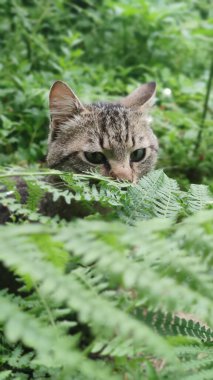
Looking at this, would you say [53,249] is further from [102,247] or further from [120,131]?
[120,131]

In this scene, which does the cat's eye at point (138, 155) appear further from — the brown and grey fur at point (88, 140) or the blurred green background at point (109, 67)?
the blurred green background at point (109, 67)

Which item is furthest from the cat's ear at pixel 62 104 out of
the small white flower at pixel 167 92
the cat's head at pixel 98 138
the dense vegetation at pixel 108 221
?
the small white flower at pixel 167 92

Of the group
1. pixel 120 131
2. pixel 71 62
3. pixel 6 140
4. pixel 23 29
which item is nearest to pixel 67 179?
pixel 120 131

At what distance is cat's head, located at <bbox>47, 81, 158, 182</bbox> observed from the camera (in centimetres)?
334

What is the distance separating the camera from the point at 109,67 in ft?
21.0

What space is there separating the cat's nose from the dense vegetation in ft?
1.01

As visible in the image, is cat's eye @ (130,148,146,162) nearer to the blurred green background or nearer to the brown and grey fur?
the brown and grey fur

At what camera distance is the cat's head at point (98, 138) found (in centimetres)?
334

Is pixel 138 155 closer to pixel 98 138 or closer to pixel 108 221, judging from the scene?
pixel 98 138

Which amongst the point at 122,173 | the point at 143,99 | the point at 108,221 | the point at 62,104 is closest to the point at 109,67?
the point at 143,99

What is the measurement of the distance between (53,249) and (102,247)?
156 millimetres

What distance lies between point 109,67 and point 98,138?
3274 millimetres

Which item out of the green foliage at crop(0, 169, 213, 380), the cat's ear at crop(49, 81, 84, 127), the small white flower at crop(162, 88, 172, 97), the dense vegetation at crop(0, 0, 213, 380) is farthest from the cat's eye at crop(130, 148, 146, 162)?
the small white flower at crop(162, 88, 172, 97)

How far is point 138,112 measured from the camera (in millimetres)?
3705
